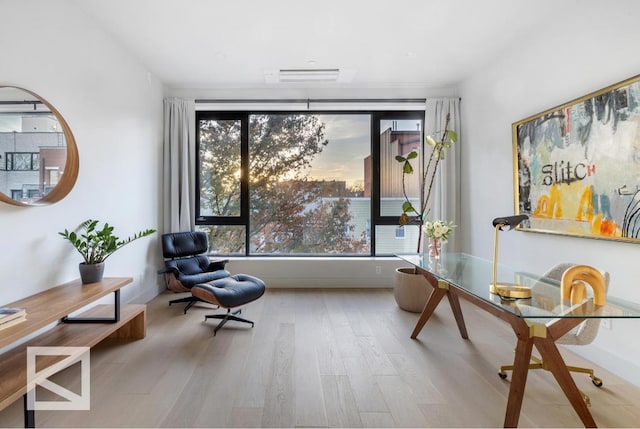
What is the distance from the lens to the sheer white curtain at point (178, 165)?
4008 mm

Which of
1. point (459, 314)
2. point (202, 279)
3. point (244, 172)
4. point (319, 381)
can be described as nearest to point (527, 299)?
point (459, 314)

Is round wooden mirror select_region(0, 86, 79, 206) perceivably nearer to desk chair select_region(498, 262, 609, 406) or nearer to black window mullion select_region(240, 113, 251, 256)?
black window mullion select_region(240, 113, 251, 256)

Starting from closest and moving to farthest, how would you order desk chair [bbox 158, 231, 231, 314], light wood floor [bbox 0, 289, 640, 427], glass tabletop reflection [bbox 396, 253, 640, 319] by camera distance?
1. glass tabletop reflection [bbox 396, 253, 640, 319]
2. light wood floor [bbox 0, 289, 640, 427]
3. desk chair [bbox 158, 231, 231, 314]

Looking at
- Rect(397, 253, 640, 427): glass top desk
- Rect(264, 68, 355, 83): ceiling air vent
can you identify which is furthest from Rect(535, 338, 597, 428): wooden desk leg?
Rect(264, 68, 355, 83): ceiling air vent

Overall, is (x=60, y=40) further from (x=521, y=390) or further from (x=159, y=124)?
(x=521, y=390)

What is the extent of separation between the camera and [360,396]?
184cm

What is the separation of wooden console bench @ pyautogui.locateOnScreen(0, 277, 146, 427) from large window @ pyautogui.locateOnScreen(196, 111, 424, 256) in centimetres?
184

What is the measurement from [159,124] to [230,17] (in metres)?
1.93

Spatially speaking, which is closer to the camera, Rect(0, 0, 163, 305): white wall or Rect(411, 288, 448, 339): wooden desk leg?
Rect(0, 0, 163, 305): white wall

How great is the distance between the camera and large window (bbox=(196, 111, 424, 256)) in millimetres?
4293

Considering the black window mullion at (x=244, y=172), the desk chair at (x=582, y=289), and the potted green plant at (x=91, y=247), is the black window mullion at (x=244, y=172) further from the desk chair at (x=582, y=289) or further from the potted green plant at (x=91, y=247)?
the desk chair at (x=582, y=289)

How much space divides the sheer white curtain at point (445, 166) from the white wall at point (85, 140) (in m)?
3.60

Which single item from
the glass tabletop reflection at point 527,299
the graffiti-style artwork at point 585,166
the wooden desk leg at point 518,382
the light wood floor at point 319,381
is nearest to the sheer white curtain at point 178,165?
the light wood floor at point 319,381

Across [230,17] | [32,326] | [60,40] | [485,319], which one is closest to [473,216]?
[485,319]
